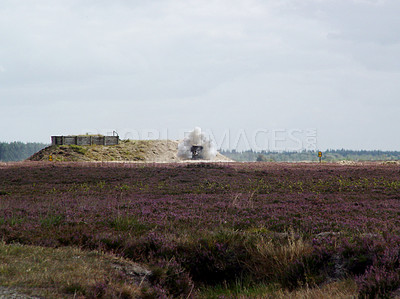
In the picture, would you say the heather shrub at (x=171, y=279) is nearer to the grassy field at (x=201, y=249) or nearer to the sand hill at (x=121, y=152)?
the grassy field at (x=201, y=249)

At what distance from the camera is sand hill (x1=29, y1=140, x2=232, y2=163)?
54.3 metres

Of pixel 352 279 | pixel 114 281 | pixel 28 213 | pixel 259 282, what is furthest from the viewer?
pixel 28 213

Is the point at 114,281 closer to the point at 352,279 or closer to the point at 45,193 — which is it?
the point at 352,279

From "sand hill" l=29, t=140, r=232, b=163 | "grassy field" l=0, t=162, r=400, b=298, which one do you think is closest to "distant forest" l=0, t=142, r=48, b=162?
"sand hill" l=29, t=140, r=232, b=163

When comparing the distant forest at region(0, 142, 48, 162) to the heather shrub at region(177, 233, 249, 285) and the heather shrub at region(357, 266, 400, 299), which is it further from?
the heather shrub at region(357, 266, 400, 299)

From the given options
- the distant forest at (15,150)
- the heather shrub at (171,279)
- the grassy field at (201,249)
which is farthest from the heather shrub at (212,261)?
the distant forest at (15,150)

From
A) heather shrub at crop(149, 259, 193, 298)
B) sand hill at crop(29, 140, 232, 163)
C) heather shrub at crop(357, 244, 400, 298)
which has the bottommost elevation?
heather shrub at crop(149, 259, 193, 298)

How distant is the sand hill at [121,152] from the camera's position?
178 feet

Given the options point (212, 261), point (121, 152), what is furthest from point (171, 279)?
point (121, 152)

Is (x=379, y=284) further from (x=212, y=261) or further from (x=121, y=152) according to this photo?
(x=121, y=152)

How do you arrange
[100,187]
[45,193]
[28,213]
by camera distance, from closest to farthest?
1. [28,213]
2. [45,193]
3. [100,187]

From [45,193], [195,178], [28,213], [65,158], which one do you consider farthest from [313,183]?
[65,158]

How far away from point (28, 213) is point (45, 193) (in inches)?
252

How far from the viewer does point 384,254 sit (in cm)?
743
